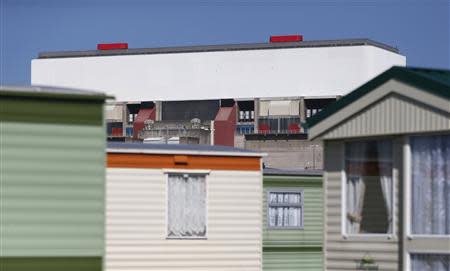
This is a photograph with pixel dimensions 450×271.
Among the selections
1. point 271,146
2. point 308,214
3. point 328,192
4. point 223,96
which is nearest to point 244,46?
point 223,96

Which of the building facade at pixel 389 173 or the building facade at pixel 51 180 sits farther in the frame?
the building facade at pixel 389 173

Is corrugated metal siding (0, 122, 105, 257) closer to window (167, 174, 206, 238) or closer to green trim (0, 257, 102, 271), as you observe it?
green trim (0, 257, 102, 271)

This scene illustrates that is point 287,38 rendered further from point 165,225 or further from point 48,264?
point 48,264

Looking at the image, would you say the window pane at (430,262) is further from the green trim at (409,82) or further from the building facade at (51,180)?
the building facade at (51,180)

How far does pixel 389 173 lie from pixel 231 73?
220 feet

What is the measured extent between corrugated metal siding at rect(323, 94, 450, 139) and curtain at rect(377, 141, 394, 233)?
0.23 metres

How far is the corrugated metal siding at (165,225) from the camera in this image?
20.3m

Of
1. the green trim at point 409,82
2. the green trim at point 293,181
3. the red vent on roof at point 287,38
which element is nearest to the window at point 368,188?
the green trim at point 409,82

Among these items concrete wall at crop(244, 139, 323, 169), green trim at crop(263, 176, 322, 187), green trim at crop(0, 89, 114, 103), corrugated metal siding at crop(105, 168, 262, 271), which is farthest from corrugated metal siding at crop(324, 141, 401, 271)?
concrete wall at crop(244, 139, 323, 169)

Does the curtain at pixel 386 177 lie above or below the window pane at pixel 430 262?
above

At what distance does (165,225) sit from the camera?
20625 millimetres

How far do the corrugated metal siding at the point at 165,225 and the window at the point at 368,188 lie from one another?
4014 mm

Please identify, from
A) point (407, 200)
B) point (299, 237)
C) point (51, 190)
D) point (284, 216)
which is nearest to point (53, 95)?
point (51, 190)

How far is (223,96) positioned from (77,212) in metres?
69.9
